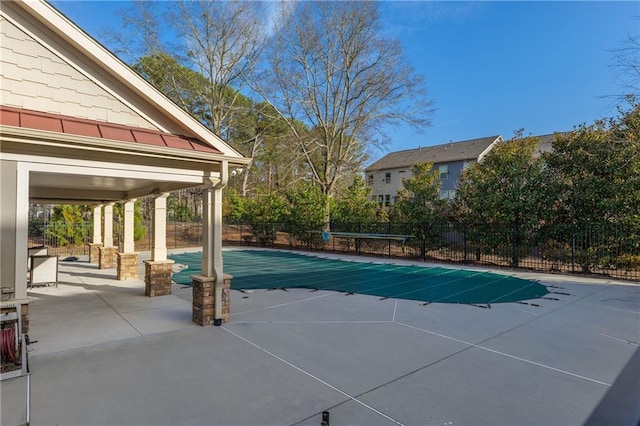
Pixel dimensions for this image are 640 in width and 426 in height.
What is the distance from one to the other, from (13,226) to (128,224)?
217 inches

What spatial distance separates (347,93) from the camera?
22141mm

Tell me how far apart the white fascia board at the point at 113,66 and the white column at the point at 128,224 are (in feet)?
15.9

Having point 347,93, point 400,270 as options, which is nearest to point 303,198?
point 347,93

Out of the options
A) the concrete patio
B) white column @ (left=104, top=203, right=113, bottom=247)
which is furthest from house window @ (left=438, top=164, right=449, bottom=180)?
white column @ (left=104, top=203, right=113, bottom=247)

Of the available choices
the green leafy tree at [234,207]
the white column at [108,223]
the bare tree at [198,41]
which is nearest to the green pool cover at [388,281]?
the white column at [108,223]

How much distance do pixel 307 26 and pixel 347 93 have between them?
4.48 m

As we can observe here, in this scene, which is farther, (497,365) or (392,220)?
(392,220)

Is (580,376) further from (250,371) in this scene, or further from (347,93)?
(347,93)

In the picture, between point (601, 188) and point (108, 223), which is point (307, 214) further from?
point (601, 188)

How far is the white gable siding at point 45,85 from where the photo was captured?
4627 mm

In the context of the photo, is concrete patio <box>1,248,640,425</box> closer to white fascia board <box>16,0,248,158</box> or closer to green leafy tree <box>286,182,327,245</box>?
white fascia board <box>16,0,248,158</box>

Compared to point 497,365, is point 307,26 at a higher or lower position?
higher

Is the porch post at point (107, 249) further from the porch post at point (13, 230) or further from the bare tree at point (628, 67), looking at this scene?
the bare tree at point (628, 67)

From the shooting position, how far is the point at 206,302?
5.69 m
